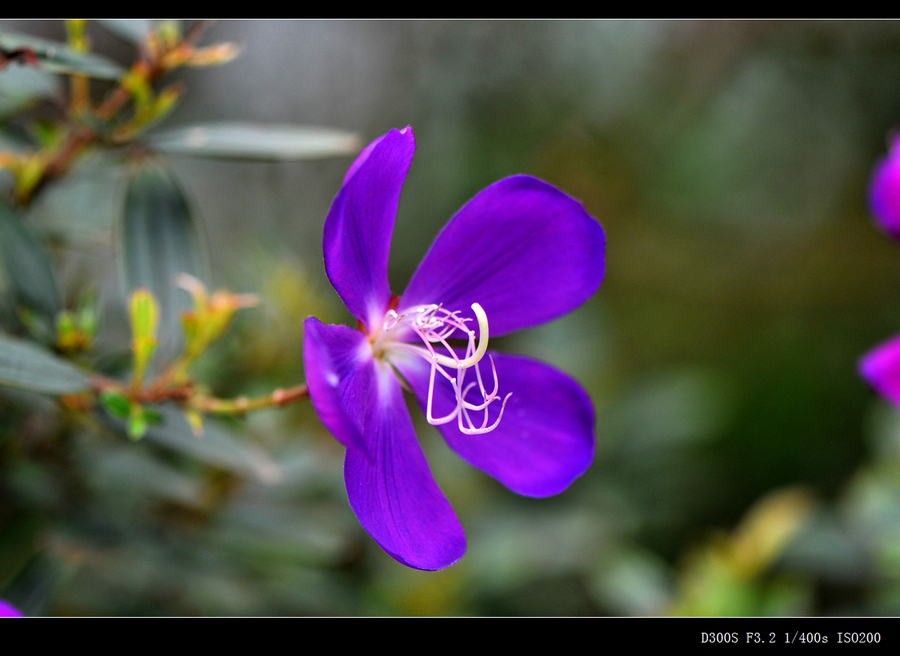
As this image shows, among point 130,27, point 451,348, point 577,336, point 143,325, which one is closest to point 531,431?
point 451,348

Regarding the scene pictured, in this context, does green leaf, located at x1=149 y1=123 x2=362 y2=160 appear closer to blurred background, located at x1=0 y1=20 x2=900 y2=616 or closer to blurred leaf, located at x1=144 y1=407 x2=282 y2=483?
blurred background, located at x1=0 y1=20 x2=900 y2=616

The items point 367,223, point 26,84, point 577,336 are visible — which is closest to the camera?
point 367,223

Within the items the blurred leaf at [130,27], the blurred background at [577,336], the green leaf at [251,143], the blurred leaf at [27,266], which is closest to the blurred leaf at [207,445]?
the blurred background at [577,336]

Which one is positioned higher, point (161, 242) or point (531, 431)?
point (161, 242)

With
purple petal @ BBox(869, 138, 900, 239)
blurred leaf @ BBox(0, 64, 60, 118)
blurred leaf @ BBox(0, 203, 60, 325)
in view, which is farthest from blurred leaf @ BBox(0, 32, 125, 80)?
purple petal @ BBox(869, 138, 900, 239)

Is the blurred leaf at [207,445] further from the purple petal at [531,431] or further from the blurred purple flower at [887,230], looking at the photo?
the blurred purple flower at [887,230]

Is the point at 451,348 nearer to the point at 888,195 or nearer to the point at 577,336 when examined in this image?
the point at 888,195

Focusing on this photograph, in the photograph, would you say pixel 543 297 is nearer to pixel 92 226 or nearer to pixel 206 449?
pixel 206 449
